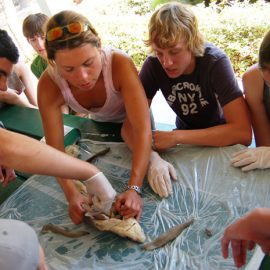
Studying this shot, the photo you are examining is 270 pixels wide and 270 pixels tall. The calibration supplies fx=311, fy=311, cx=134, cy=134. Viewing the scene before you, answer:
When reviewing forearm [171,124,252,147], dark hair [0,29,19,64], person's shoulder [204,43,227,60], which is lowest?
forearm [171,124,252,147]

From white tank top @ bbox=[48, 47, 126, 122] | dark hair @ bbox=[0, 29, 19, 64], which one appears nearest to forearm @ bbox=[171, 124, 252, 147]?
white tank top @ bbox=[48, 47, 126, 122]

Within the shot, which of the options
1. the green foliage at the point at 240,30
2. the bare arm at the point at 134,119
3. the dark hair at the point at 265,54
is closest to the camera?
the dark hair at the point at 265,54

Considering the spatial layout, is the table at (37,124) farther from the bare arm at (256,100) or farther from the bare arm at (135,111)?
the bare arm at (256,100)

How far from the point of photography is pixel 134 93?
4.67 feet

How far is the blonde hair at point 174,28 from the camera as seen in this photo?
1408 mm

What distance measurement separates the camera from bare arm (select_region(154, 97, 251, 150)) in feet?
4.53

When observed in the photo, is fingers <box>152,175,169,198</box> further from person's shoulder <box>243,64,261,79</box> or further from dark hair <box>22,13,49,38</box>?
dark hair <box>22,13,49,38</box>

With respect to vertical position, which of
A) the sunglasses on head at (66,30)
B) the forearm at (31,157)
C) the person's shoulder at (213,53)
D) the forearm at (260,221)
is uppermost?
the sunglasses on head at (66,30)

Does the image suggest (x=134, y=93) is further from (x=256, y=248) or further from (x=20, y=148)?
(x=256, y=248)

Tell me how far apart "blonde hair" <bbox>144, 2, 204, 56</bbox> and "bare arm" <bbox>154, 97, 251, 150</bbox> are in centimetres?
32

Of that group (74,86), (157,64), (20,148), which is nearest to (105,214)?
(20,148)

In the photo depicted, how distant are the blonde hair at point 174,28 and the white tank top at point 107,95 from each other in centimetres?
24

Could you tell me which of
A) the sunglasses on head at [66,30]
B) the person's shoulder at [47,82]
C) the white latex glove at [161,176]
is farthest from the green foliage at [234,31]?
the white latex glove at [161,176]

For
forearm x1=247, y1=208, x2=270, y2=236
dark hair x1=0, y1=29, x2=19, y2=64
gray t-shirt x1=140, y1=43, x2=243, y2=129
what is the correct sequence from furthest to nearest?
1. dark hair x1=0, y1=29, x2=19, y2=64
2. gray t-shirt x1=140, y1=43, x2=243, y2=129
3. forearm x1=247, y1=208, x2=270, y2=236
